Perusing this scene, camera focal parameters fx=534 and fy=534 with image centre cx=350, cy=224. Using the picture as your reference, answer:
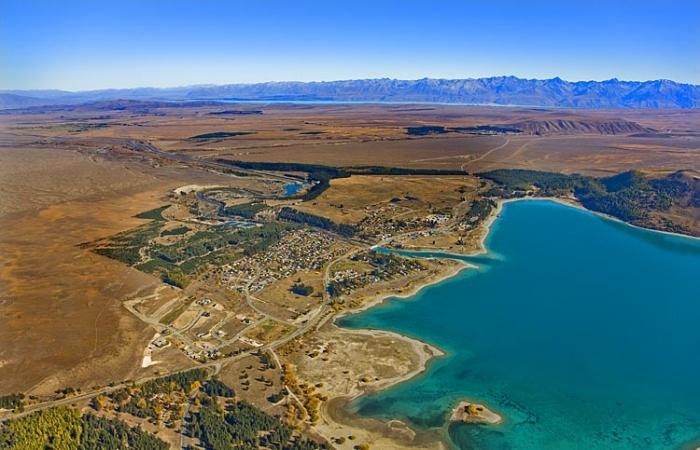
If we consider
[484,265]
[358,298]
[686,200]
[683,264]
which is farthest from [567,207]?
[358,298]

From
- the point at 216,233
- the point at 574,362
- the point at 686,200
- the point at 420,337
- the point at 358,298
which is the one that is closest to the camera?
the point at 574,362

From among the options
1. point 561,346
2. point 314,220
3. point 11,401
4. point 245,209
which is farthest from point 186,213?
point 561,346

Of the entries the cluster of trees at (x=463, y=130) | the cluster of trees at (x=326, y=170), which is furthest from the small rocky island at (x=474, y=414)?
the cluster of trees at (x=463, y=130)

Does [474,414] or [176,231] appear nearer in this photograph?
[474,414]

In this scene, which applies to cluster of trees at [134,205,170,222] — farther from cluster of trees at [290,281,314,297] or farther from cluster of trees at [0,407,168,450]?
cluster of trees at [0,407,168,450]

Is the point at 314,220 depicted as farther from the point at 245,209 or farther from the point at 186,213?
the point at 186,213

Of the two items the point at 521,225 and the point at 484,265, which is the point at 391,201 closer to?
the point at 521,225
